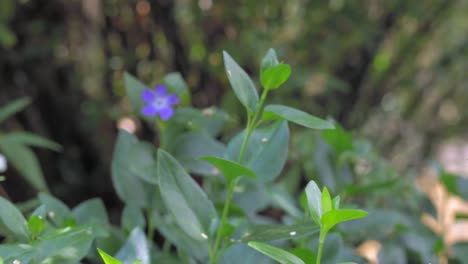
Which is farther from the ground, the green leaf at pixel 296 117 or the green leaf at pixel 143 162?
the green leaf at pixel 296 117

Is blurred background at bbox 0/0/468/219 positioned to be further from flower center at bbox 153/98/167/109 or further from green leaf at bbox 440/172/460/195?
flower center at bbox 153/98/167/109

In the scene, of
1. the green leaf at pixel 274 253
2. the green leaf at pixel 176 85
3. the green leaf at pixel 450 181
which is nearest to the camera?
the green leaf at pixel 274 253

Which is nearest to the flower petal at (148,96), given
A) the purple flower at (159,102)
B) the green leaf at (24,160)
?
the purple flower at (159,102)

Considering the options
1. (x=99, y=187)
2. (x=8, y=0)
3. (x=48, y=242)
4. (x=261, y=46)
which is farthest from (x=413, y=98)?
(x=48, y=242)

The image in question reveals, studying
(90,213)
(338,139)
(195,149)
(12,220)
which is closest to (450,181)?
(338,139)

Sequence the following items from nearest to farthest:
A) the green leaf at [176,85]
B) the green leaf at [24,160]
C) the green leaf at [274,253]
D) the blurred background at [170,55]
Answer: the green leaf at [274,253] < the green leaf at [176,85] < the green leaf at [24,160] < the blurred background at [170,55]

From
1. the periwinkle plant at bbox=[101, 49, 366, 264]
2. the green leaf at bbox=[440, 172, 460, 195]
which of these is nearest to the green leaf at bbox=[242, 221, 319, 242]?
the periwinkle plant at bbox=[101, 49, 366, 264]

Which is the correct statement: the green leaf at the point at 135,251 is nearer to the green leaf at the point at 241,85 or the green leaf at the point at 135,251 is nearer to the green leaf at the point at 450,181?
the green leaf at the point at 241,85
